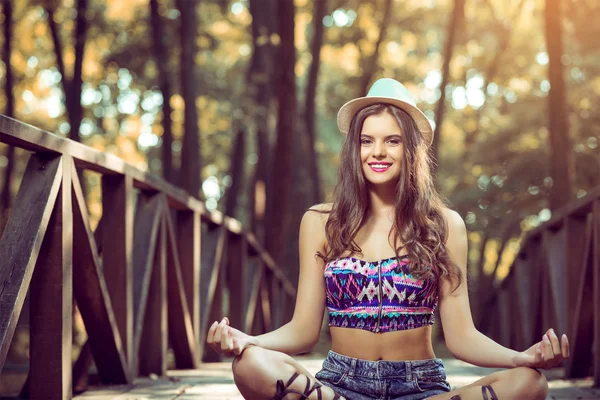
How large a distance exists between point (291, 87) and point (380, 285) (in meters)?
8.70

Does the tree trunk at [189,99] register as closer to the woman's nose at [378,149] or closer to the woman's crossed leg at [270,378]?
the woman's nose at [378,149]

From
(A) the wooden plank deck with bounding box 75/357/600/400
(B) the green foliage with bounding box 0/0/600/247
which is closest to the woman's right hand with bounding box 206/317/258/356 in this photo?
(A) the wooden plank deck with bounding box 75/357/600/400

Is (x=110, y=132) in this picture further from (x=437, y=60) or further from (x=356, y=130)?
(x=356, y=130)

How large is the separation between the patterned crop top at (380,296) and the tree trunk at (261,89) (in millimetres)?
9730

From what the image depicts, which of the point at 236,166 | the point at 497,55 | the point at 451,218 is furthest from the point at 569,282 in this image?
the point at 497,55

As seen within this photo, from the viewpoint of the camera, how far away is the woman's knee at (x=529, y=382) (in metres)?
3.34

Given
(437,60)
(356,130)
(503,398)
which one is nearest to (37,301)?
(356,130)

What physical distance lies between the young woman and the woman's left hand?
12cm

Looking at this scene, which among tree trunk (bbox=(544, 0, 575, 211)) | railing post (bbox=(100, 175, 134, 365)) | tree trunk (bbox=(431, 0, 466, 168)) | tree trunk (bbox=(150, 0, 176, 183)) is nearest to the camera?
railing post (bbox=(100, 175, 134, 365))

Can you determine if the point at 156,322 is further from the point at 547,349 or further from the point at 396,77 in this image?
the point at 396,77

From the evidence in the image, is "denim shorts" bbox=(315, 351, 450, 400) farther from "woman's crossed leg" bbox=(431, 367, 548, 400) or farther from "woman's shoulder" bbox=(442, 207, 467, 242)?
"woman's shoulder" bbox=(442, 207, 467, 242)

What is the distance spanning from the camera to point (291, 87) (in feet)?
40.1

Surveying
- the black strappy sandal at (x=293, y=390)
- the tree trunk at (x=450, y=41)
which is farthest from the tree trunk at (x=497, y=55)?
the black strappy sandal at (x=293, y=390)

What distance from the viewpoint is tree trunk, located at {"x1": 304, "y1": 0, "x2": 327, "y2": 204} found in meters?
18.2
